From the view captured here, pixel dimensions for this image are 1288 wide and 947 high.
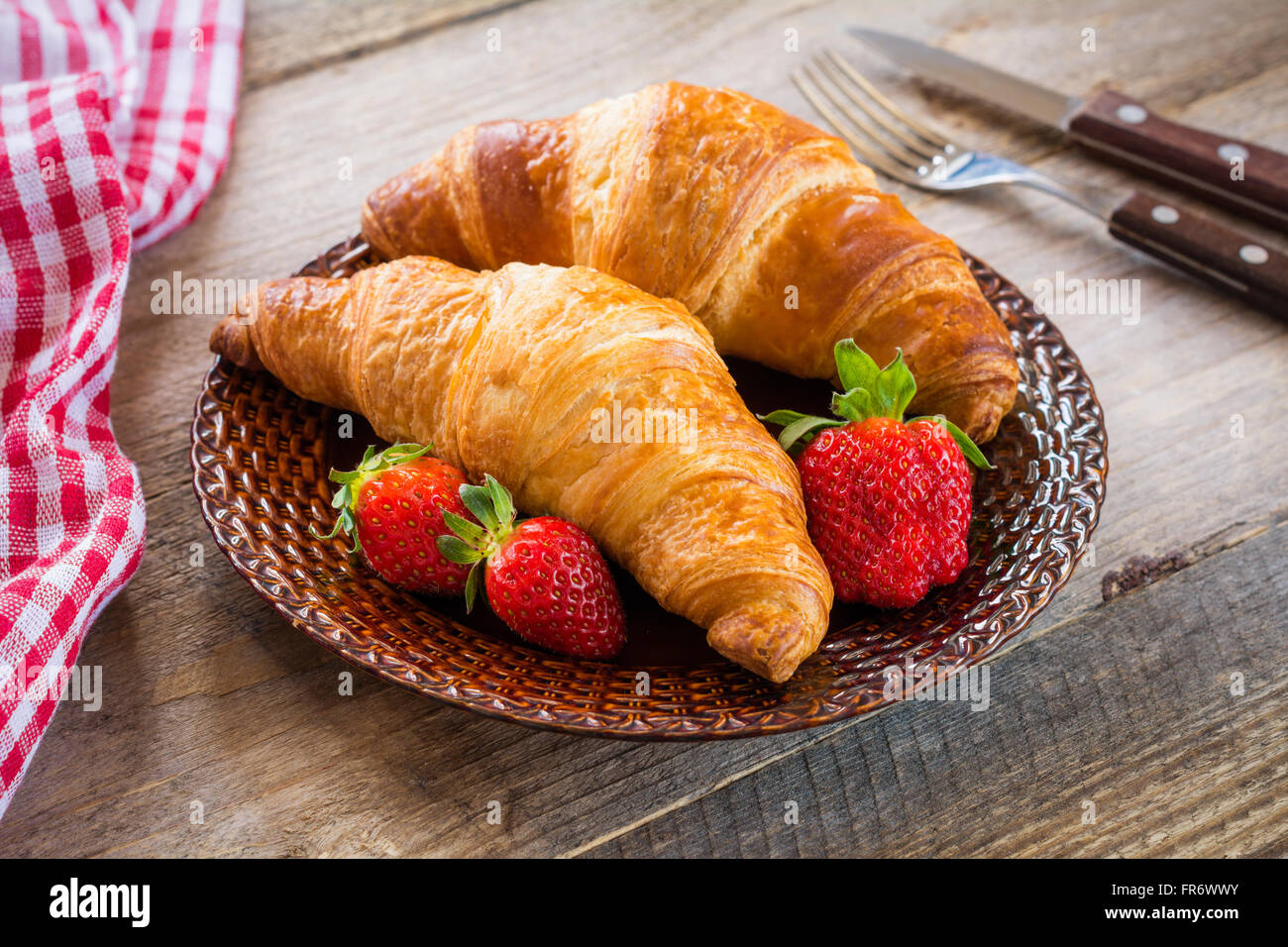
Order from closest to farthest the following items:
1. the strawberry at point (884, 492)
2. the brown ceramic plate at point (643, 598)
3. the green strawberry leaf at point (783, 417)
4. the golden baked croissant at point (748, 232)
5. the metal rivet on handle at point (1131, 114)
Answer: the brown ceramic plate at point (643, 598)
the strawberry at point (884, 492)
the green strawberry leaf at point (783, 417)
the golden baked croissant at point (748, 232)
the metal rivet on handle at point (1131, 114)

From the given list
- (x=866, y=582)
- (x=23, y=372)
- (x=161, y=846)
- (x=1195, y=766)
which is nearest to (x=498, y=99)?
(x=23, y=372)

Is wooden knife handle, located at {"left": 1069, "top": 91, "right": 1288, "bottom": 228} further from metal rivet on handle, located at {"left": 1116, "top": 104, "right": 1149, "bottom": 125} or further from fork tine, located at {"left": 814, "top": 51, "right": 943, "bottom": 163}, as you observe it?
fork tine, located at {"left": 814, "top": 51, "right": 943, "bottom": 163}

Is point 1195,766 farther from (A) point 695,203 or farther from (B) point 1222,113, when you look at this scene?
(B) point 1222,113

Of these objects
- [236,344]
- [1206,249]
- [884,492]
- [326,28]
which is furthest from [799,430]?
[326,28]

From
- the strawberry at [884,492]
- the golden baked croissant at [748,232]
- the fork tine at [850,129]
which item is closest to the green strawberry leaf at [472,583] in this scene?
the strawberry at [884,492]

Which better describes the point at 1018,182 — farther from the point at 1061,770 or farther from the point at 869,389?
the point at 1061,770

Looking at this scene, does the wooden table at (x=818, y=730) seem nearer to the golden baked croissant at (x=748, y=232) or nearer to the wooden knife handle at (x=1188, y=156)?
the wooden knife handle at (x=1188, y=156)
